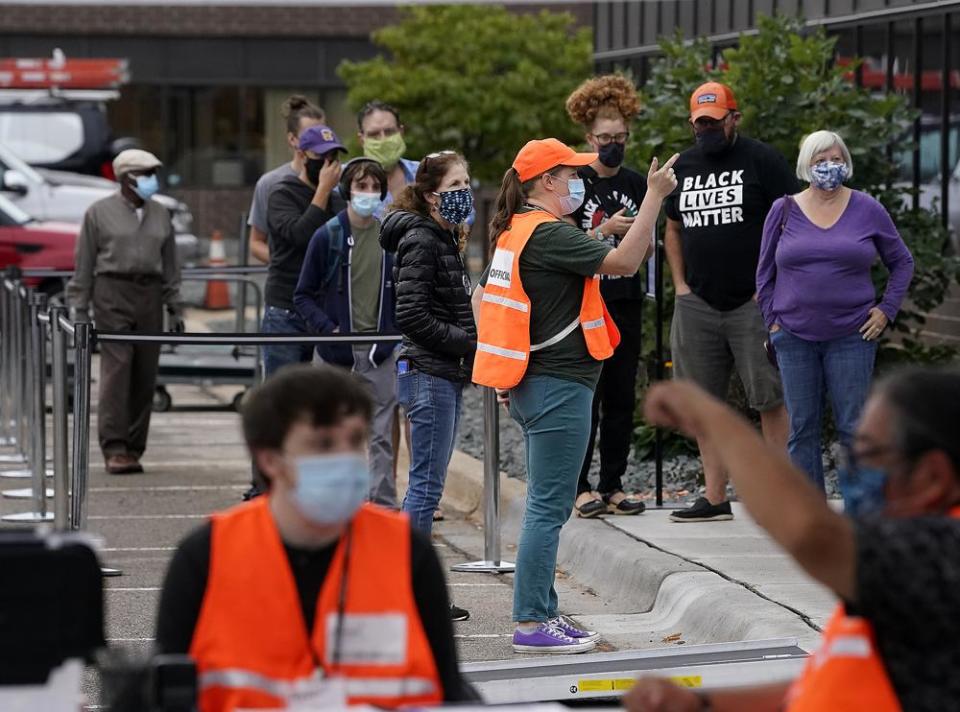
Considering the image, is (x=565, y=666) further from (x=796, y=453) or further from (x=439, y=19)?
(x=439, y=19)

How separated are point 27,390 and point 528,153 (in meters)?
5.40

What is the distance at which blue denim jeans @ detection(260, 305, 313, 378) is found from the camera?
9.36 metres

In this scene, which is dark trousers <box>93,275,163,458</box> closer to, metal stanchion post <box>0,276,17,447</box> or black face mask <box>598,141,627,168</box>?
metal stanchion post <box>0,276,17,447</box>

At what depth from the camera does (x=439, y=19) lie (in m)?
30.4

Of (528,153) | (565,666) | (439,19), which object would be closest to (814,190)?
(528,153)

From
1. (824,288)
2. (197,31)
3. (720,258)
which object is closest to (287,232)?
(720,258)

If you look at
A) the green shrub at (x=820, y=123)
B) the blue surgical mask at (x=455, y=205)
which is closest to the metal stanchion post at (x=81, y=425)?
the blue surgical mask at (x=455, y=205)

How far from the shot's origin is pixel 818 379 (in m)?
7.94

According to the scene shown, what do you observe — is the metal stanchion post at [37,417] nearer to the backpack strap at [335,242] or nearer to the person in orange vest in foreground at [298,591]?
the backpack strap at [335,242]

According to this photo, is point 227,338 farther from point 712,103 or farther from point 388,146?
point 712,103

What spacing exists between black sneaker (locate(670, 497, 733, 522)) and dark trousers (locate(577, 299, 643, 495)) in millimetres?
392

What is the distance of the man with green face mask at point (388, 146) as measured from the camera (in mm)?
9195

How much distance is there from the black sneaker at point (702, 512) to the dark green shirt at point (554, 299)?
7.61 feet

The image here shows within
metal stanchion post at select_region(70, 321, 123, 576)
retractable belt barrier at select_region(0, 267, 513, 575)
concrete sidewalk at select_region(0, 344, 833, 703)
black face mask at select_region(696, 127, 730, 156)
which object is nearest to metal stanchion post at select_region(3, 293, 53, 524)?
retractable belt barrier at select_region(0, 267, 513, 575)
